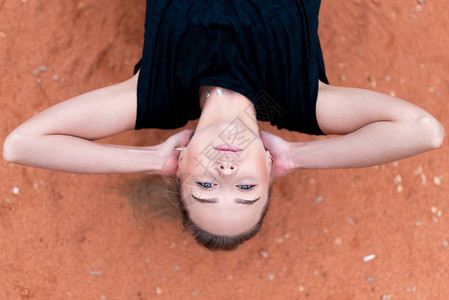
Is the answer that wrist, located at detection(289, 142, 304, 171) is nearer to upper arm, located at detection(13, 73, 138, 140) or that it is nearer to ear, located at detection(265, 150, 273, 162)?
ear, located at detection(265, 150, 273, 162)

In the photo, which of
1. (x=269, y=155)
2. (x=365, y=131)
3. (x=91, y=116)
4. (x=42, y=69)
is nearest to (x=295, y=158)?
(x=269, y=155)

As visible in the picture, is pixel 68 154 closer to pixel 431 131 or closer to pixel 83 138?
pixel 83 138

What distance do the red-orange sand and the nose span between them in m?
0.88

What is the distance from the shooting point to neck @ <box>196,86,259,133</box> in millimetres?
1364

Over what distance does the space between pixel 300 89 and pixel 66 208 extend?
→ 134 cm

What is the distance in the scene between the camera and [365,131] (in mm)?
1402

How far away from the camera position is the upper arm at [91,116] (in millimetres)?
1432

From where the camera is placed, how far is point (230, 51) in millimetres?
1464

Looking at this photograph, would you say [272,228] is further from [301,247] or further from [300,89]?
[300,89]

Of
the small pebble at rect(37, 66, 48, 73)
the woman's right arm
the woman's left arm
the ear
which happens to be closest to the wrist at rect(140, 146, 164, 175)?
the woman's right arm

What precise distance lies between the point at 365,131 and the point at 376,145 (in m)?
0.07

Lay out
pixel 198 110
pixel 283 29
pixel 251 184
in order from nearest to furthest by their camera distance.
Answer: pixel 251 184
pixel 283 29
pixel 198 110

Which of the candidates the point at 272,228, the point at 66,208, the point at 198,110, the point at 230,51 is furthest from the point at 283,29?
the point at 66,208

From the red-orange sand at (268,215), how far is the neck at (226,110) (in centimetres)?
61
